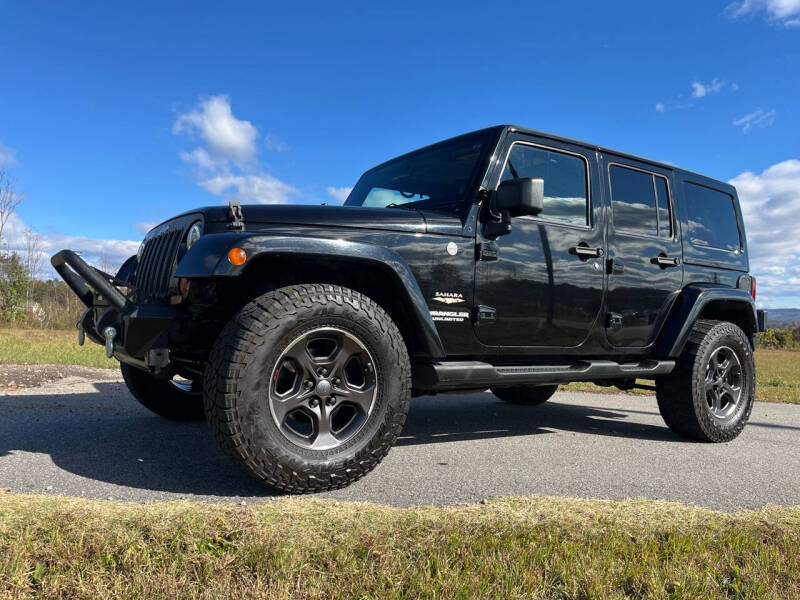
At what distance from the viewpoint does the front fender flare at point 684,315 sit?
165 inches

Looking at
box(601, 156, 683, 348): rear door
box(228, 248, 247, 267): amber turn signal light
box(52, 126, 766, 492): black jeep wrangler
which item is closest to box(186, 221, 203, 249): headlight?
box(52, 126, 766, 492): black jeep wrangler

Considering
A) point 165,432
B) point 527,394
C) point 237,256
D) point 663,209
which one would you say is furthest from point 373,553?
point 527,394

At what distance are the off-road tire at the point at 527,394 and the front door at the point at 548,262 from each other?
2093 millimetres

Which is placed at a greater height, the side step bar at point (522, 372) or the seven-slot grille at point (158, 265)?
the seven-slot grille at point (158, 265)

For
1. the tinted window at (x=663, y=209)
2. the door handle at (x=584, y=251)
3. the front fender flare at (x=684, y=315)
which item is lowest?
the front fender flare at (x=684, y=315)

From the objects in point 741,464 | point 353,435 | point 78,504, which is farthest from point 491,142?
point 78,504

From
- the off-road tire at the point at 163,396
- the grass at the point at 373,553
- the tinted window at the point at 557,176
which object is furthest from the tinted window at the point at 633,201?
the off-road tire at the point at 163,396

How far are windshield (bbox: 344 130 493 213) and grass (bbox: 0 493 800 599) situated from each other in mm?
1928

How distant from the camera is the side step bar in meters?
3.10

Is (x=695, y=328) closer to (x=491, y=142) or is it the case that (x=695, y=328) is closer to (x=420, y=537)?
(x=491, y=142)

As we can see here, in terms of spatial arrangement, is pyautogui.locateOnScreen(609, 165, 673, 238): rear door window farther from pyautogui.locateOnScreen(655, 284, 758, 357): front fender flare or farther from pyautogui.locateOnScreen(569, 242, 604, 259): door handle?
pyautogui.locateOnScreen(655, 284, 758, 357): front fender flare

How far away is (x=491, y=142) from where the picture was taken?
141 inches

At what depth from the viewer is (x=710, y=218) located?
16.0ft

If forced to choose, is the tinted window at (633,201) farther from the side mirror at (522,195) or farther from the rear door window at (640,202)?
the side mirror at (522,195)
